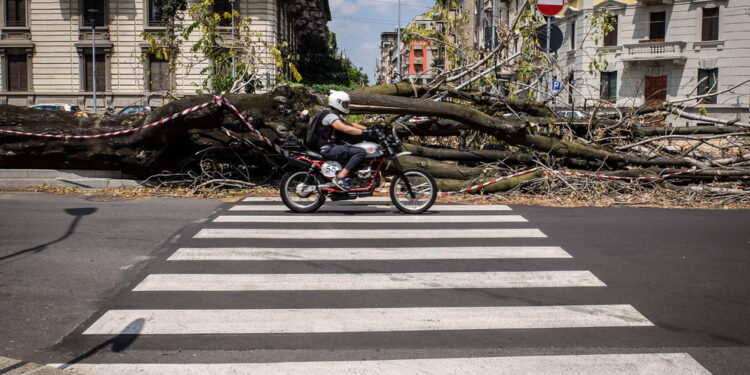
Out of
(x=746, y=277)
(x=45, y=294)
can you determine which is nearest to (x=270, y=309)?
(x=45, y=294)

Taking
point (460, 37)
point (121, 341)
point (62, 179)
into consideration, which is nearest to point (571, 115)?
point (460, 37)

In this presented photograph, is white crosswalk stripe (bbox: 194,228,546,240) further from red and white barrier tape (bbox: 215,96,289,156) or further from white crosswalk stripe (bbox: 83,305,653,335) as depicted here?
red and white barrier tape (bbox: 215,96,289,156)

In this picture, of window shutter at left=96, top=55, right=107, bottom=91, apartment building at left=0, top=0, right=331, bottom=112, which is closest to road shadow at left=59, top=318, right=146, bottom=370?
apartment building at left=0, top=0, right=331, bottom=112

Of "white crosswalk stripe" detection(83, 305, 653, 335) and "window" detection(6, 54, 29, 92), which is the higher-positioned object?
"window" detection(6, 54, 29, 92)

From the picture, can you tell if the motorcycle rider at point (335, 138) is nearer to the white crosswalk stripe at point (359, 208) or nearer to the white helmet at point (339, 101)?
the white helmet at point (339, 101)

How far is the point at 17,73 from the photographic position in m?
44.0

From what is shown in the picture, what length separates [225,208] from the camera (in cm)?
998

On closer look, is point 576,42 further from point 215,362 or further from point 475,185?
point 215,362

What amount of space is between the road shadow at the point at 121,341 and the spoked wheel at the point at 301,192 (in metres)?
4.97

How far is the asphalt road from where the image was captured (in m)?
4.25

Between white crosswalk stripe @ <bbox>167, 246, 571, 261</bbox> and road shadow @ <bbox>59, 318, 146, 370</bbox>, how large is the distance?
2.06m

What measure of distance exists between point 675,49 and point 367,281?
4051cm

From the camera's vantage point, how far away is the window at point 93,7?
4303 cm

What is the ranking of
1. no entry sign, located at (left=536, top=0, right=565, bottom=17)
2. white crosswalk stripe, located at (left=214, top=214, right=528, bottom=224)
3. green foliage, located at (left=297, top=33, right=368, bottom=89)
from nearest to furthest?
white crosswalk stripe, located at (left=214, top=214, right=528, bottom=224), no entry sign, located at (left=536, top=0, right=565, bottom=17), green foliage, located at (left=297, top=33, right=368, bottom=89)
